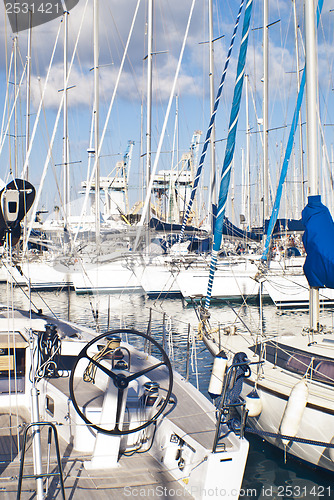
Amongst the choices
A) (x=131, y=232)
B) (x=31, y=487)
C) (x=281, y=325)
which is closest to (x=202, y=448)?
(x=31, y=487)

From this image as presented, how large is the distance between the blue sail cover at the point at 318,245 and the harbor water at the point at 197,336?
2089 millimetres

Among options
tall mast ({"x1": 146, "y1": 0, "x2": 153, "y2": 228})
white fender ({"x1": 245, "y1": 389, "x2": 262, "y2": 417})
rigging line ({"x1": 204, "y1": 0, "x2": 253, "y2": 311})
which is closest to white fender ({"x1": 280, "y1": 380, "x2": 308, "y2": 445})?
white fender ({"x1": 245, "y1": 389, "x2": 262, "y2": 417})

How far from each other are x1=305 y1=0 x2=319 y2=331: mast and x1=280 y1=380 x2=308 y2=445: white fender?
2.21 metres

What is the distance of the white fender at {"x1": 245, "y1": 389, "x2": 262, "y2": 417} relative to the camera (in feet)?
26.0

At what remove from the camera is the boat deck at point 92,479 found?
16.7 feet

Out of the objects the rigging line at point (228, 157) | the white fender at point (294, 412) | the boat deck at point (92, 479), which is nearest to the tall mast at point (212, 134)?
the rigging line at point (228, 157)

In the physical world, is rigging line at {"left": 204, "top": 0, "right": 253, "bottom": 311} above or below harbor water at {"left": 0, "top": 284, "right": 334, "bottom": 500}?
above

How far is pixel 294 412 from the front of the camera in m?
7.23

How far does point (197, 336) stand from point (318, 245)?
3822 mm

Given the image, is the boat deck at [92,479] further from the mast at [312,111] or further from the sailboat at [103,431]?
the mast at [312,111]

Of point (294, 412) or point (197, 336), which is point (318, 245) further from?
point (197, 336)

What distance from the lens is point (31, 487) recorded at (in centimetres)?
513

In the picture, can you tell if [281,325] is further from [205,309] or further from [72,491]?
[72,491]

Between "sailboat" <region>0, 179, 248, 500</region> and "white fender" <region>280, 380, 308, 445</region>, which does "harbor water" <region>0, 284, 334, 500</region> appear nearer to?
"sailboat" <region>0, 179, 248, 500</region>
